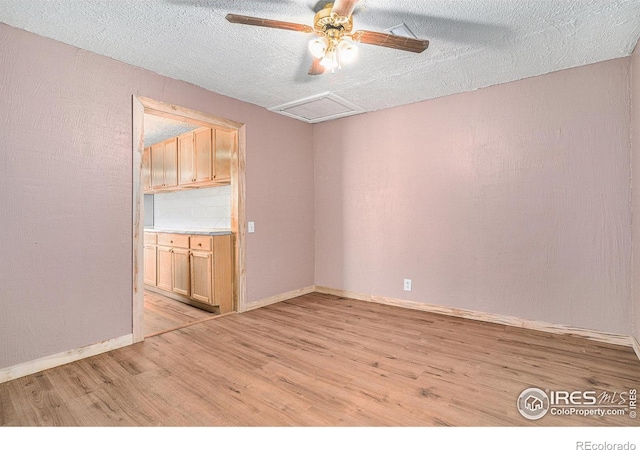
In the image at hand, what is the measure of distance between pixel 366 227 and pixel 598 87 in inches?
95.5

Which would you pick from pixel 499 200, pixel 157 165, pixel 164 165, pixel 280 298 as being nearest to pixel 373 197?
pixel 499 200

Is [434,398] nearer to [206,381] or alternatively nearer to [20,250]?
[206,381]

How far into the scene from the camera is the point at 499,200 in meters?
3.03

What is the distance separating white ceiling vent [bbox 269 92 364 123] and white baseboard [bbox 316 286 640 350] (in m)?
2.21

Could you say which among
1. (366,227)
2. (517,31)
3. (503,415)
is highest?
(517,31)

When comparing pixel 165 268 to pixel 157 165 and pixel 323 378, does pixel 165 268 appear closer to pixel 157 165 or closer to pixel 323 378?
pixel 157 165

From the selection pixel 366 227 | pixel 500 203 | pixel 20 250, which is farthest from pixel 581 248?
pixel 20 250

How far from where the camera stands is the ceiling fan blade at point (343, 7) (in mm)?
1561

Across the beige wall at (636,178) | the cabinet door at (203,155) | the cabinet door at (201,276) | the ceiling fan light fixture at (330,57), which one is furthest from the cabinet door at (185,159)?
the beige wall at (636,178)

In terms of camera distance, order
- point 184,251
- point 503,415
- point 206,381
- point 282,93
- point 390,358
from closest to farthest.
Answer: point 503,415
point 206,381
point 390,358
point 282,93
point 184,251

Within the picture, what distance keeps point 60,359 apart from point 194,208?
3.07 metres

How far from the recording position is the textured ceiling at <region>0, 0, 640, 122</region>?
74.9 inches

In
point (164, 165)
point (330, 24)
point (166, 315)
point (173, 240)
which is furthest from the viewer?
point (164, 165)

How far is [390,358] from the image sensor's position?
7.58ft
